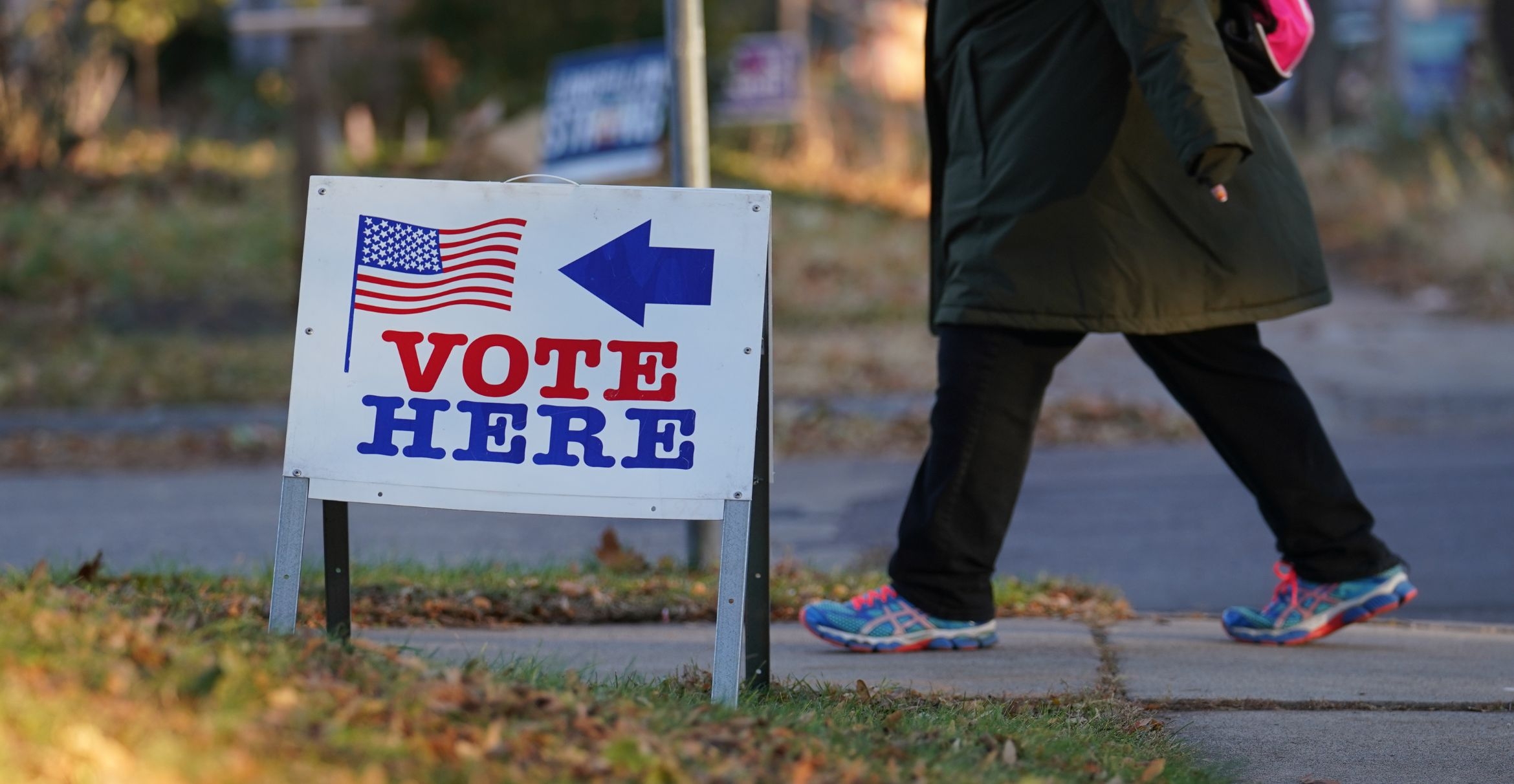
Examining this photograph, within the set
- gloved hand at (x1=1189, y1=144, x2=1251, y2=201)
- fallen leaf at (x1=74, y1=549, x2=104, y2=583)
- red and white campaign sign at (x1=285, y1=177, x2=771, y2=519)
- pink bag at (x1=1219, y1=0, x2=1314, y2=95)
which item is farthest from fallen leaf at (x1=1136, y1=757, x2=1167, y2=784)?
fallen leaf at (x1=74, y1=549, x2=104, y2=583)

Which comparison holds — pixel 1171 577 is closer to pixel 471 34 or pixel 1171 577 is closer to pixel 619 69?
pixel 619 69

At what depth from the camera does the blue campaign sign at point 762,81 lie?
17578 mm

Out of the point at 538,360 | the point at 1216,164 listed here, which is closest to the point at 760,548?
the point at 538,360

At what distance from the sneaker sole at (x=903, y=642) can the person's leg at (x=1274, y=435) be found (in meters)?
0.71

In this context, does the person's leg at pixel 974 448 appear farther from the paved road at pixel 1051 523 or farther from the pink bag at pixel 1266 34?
the paved road at pixel 1051 523

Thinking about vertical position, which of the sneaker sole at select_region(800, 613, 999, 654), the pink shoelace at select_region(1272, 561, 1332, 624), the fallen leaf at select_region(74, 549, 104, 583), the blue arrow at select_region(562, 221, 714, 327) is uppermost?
the blue arrow at select_region(562, 221, 714, 327)

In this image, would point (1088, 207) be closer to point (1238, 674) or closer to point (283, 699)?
point (1238, 674)

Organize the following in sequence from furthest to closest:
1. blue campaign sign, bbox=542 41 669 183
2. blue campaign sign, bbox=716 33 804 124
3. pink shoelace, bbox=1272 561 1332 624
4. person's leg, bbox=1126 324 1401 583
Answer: blue campaign sign, bbox=716 33 804 124
blue campaign sign, bbox=542 41 669 183
pink shoelace, bbox=1272 561 1332 624
person's leg, bbox=1126 324 1401 583

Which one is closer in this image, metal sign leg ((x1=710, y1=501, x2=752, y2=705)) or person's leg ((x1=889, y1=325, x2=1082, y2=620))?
metal sign leg ((x1=710, y1=501, x2=752, y2=705))

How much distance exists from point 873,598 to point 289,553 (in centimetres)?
138

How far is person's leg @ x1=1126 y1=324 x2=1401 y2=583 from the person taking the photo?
12.2ft

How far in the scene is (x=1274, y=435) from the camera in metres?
3.72

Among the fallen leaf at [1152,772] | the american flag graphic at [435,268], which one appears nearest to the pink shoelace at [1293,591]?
the fallen leaf at [1152,772]

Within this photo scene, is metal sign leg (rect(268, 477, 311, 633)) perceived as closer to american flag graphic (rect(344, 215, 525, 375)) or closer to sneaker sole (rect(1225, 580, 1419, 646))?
american flag graphic (rect(344, 215, 525, 375))
